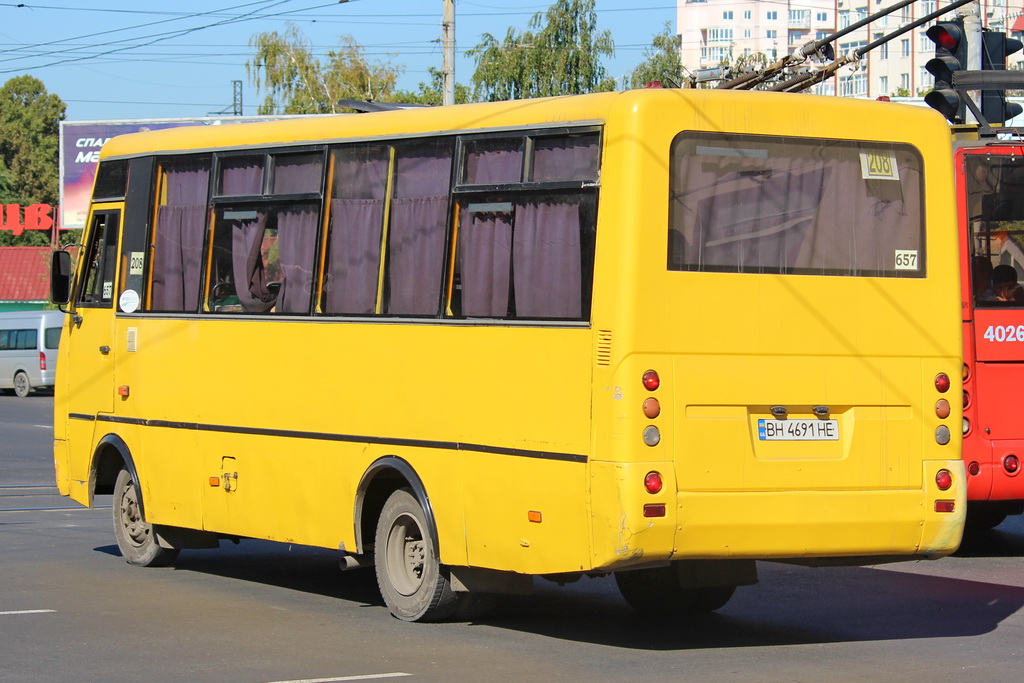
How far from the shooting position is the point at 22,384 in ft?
136

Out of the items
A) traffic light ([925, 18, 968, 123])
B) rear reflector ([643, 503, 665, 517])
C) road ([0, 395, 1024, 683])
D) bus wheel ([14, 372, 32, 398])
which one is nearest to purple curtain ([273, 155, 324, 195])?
road ([0, 395, 1024, 683])

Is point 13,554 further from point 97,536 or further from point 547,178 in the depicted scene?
point 547,178

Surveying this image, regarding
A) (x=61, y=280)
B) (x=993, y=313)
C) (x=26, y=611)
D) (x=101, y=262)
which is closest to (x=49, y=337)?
(x=61, y=280)

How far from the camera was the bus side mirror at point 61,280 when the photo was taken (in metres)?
12.5

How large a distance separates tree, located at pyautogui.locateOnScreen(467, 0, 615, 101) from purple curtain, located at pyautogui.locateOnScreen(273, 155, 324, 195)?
39892 mm

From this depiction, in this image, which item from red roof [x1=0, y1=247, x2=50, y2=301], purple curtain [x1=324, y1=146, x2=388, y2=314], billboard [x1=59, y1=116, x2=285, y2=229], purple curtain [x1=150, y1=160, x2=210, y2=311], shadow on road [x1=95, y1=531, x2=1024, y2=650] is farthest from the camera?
red roof [x1=0, y1=247, x2=50, y2=301]

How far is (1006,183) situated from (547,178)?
5619 mm

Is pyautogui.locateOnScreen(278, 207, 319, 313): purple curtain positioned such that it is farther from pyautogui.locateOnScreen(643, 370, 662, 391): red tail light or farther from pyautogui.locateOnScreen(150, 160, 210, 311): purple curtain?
pyautogui.locateOnScreen(643, 370, 662, 391): red tail light

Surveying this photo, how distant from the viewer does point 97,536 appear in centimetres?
1380

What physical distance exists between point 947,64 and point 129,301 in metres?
7.78

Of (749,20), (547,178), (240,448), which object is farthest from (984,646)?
(749,20)

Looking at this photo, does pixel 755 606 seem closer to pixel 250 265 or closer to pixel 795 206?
pixel 795 206

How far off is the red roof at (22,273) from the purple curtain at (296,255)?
67.3 metres

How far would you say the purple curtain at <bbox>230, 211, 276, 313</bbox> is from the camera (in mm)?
10531
